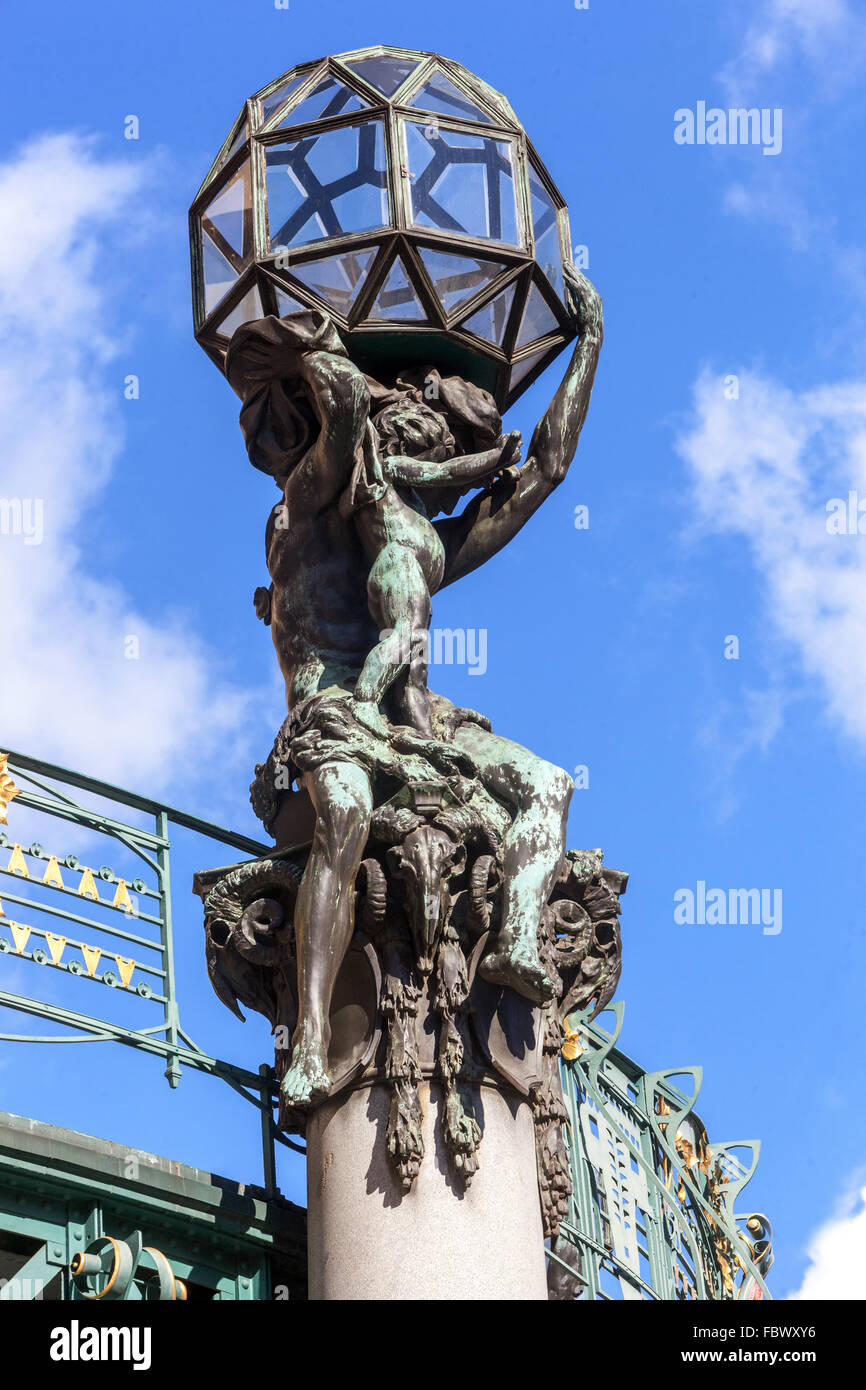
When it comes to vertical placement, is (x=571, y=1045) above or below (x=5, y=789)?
below

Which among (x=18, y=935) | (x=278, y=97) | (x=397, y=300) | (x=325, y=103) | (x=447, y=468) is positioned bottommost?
(x=18, y=935)

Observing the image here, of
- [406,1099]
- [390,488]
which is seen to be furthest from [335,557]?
[406,1099]

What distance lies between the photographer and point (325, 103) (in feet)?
41.9

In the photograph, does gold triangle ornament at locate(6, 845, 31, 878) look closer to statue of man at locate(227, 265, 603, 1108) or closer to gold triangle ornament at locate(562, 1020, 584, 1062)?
statue of man at locate(227, 265, 603, 1108)

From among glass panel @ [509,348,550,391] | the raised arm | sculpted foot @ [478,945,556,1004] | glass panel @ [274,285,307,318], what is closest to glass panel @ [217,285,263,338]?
glass panel @ [274,285,307,318]

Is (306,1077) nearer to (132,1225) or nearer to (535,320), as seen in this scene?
(132,1225)

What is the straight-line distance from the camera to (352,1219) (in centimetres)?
1000

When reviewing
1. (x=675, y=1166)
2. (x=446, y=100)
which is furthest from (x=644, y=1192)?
(x=446, y=100)

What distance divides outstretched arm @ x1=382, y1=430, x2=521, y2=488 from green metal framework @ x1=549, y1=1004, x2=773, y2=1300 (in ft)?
9.40

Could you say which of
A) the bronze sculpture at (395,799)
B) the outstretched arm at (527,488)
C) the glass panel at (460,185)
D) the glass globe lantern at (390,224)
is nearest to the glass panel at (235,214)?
the glass globe lantern at (390,224)

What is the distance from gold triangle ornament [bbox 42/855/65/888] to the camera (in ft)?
35.6

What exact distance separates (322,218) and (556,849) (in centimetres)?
369

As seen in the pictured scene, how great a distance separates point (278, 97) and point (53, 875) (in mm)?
4707

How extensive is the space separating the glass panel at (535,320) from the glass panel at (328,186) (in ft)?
3.13
